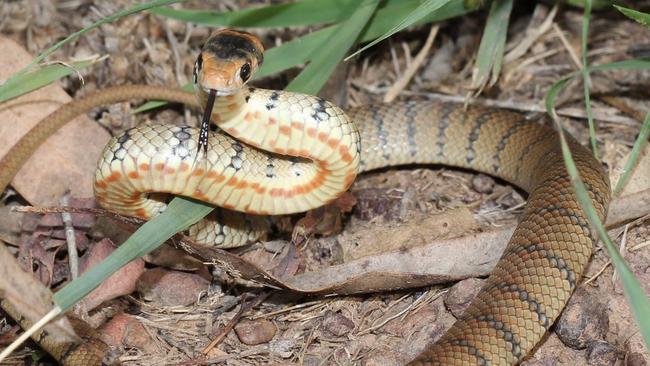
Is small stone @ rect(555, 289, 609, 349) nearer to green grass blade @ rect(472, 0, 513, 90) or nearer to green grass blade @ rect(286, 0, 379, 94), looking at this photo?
green grass blade @ rect(472, 0, 513, 90)

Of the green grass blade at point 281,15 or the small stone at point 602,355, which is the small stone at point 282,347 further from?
the green grass blade at point 281,15

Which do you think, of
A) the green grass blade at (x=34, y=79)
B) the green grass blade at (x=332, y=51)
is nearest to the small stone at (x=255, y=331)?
the green grass blade at (x=332, y=51)

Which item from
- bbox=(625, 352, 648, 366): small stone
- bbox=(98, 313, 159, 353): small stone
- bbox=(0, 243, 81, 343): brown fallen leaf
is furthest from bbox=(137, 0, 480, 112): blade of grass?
bbox=(625, 352, 648, 366): small stone

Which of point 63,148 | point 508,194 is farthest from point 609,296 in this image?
point 63,148

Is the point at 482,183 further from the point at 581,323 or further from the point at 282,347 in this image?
the point at 282,347

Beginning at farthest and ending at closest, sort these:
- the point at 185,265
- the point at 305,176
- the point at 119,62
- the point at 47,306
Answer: the point at 119,62
the point at 185,265
the point at 305,176
the point at 47,306

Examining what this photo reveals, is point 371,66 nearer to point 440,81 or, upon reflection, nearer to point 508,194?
point 440,81
